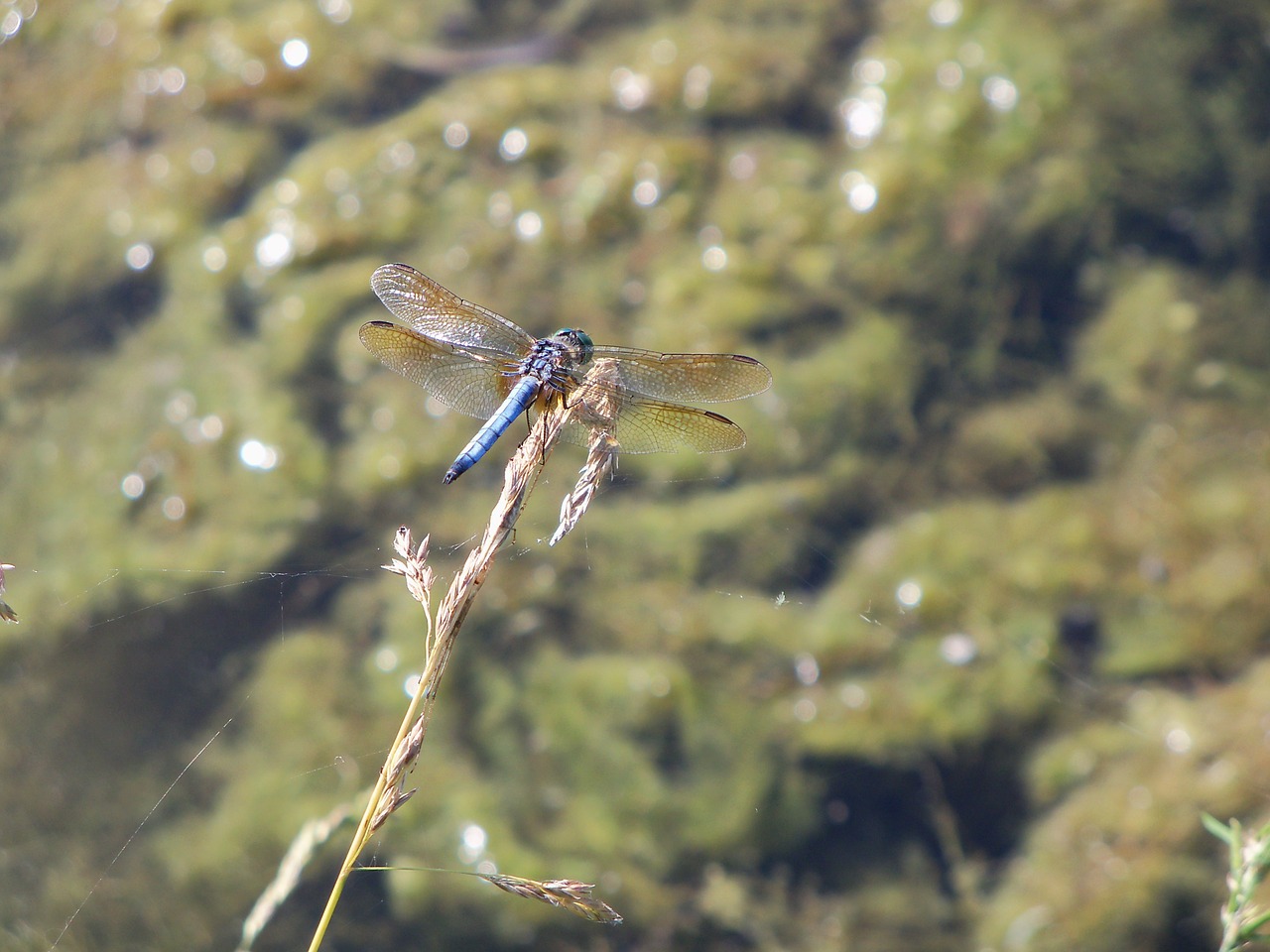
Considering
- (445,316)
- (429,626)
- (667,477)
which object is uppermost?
(429,626)

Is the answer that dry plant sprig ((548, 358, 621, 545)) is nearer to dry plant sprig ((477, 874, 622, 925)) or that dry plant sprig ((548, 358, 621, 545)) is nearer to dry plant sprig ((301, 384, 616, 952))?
dry plant sprig ((301, 384, 616, 952))

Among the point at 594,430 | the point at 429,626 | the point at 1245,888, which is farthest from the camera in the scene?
the point at 594,430

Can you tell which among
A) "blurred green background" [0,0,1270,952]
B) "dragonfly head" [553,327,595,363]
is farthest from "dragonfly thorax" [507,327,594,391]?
"blurred green background" [0,0,1270,952]

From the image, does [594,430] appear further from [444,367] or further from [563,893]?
[563,893]

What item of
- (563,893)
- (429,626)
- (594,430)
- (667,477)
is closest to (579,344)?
(594,430)

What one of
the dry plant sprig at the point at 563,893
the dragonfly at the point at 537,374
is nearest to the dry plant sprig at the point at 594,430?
the dragonfly at the point at 537,374
